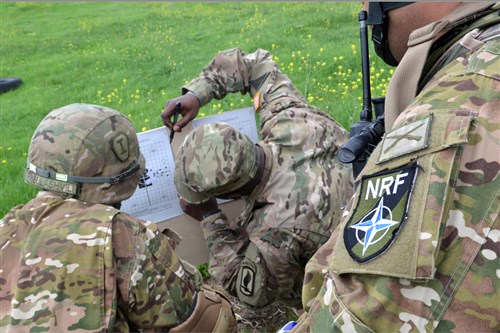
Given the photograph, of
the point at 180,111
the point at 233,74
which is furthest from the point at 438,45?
the point at 233,74

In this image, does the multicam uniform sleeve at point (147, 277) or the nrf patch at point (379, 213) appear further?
the multicam uniform sleeve at point (147, 277)

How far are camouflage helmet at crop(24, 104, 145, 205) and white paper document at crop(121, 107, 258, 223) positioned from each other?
754mm

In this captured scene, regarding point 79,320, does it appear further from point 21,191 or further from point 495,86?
point 21,191

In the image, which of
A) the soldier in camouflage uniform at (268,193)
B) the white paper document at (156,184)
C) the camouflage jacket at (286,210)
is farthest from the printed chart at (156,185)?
the camouflage jacket at (286,210)

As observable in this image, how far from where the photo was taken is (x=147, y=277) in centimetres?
204

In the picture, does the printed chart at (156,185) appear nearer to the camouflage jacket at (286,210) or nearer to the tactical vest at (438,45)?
the camouflage jacket at (286,210)

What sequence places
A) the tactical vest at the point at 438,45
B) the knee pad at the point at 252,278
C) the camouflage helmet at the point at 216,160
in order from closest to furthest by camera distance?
the tactical vest at the point at 438,45
the camouflage helmet at the point at 216,160
the knee pad at the point at 252,278

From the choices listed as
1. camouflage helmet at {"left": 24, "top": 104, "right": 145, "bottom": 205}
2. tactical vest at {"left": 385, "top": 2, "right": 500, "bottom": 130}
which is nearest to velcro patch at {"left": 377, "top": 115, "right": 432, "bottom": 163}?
tactical vest at {"left": 385, "top": 2, "right": 500, "bottom": 130}

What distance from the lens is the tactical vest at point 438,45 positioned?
1245mm

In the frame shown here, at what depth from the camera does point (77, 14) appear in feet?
52.0

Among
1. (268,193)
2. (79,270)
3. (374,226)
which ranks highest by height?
(374,226)

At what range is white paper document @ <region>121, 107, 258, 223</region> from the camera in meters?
3.00

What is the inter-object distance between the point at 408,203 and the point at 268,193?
1612mm

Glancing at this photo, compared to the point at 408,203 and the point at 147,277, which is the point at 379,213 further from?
the point at 147,277
